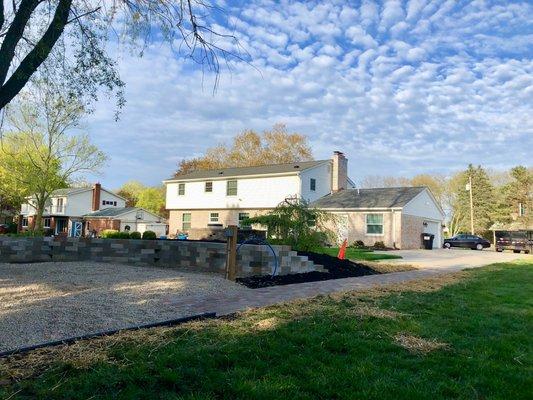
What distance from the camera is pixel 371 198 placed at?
3138 centimetres

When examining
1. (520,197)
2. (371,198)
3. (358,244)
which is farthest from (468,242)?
(520,197)

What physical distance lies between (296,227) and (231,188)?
73.3 ft

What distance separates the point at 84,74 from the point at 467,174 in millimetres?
54728

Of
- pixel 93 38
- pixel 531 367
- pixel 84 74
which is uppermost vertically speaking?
pixel 93 38

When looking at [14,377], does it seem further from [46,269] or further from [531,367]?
[46,269]

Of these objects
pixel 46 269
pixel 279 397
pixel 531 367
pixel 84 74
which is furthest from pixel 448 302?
pixel 46 269

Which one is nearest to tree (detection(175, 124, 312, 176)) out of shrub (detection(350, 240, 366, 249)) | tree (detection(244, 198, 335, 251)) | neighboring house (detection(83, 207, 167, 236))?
Result: neighboring house (detection(83, 207, 167, 236))

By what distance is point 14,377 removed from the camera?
3.29m

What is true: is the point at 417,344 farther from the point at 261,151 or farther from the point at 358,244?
the point at 261,151

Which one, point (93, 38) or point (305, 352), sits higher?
point (93, 38)

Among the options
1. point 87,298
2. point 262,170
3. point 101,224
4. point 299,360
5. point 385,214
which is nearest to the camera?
point 299,360

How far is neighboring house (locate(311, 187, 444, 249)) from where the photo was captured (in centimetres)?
2900

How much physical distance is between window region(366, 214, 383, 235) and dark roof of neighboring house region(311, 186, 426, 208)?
0.71 metres

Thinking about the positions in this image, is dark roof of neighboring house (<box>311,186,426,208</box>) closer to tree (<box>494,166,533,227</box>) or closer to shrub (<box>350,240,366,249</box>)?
shrub (<box>350,240,366,249</box>)
